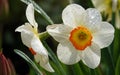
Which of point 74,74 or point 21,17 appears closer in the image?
point 74,74

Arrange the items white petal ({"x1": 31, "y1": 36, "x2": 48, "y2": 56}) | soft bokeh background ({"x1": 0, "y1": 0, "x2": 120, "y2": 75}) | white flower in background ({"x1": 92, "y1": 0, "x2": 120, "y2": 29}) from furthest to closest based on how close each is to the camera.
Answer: soft bokeh background ({"x1": 0, "y1": 0, "x2": 120, "y2": 75}), white flower in background ({"x1": 92, "y1": 0, "x2": 120, "y2": 29}), white petal ({"x1": 31, "y1": 36, "x2": 48, "y2": 56})

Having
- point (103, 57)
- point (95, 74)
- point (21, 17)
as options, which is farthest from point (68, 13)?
point (21, 17)

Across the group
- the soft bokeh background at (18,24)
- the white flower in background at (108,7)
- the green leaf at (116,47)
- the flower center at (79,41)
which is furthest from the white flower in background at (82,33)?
the soft bokeh background at (18,24)

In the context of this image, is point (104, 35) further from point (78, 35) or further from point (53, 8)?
point (53, 8)

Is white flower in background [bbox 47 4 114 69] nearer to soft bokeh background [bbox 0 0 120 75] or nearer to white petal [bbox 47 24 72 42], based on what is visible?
white petal [bbox 47 24 72 42]

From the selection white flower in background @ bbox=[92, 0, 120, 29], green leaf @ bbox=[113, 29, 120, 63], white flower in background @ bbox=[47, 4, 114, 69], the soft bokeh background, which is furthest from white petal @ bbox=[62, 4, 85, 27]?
the soft bokeh background

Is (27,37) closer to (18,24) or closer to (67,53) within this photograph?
(67,53)

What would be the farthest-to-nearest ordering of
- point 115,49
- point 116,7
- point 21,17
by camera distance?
1. point 21,17
2. point 116,7
3. point 115,49

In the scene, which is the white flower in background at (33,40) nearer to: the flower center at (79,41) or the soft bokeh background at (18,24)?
the flower center at (79,41)
